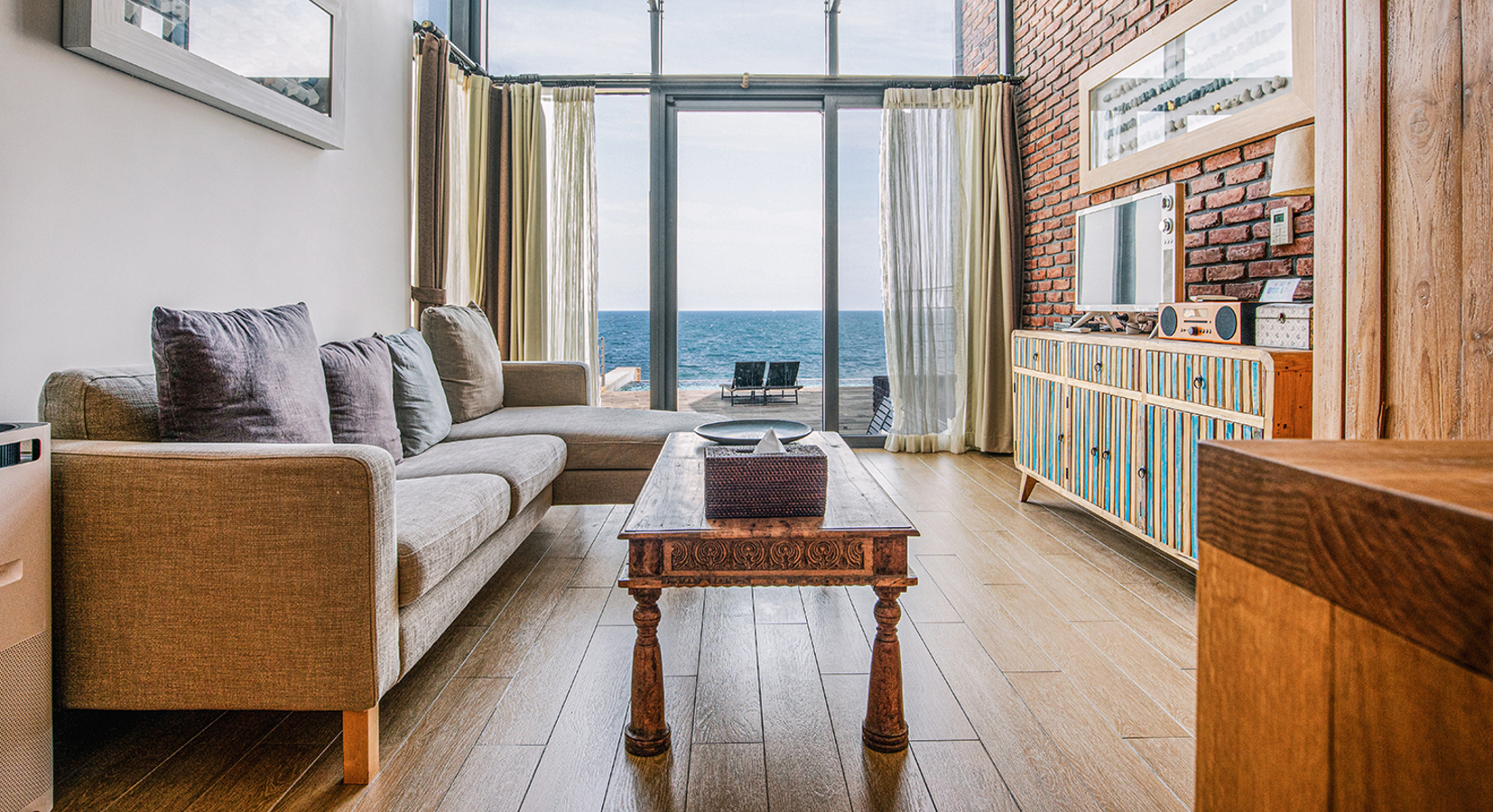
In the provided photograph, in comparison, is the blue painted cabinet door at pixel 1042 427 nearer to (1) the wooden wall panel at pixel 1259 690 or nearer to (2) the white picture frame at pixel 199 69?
(2) the white picture frame at pixel 199 69

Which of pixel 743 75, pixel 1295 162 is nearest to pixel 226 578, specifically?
pixel 1295 162

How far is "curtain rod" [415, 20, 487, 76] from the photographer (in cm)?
404

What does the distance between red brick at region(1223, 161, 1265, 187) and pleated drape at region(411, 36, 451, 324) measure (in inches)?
139

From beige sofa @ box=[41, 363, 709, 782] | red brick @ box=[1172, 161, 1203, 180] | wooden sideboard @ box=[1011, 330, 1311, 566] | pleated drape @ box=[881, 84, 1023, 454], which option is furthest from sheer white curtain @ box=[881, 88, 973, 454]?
beige sofa @ box=[41, 363, 709, 782]

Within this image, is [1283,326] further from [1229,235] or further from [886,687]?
[886,687]

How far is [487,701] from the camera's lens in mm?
1861

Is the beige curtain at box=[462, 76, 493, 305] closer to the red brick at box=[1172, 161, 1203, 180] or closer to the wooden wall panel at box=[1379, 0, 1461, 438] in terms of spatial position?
the red brick at box=[1172, 161, 1203, 180]

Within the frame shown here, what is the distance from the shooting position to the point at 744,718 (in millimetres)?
1794

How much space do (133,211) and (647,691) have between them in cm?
179

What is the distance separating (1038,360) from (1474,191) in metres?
3.09

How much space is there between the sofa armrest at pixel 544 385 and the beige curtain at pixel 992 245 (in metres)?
2.60

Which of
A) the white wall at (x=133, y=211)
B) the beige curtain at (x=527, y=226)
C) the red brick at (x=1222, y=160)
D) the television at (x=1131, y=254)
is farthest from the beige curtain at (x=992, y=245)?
the white wall at (x=133, y=211)

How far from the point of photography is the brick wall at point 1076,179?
2863mm

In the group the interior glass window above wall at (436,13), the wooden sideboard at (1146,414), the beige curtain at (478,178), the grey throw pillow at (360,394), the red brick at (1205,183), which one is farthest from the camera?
the beige curtain at (478,178)
